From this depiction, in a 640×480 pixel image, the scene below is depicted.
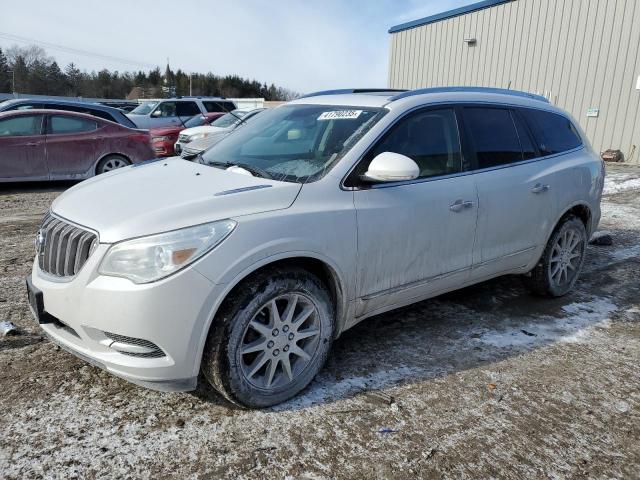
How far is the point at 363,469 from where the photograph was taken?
2385 millimetres

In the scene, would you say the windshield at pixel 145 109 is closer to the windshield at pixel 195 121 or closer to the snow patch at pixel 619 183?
the windshield at pixel 195 121

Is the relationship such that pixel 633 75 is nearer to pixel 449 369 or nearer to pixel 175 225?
pixel 449 369

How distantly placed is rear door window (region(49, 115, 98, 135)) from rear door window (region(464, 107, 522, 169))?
25.6ft

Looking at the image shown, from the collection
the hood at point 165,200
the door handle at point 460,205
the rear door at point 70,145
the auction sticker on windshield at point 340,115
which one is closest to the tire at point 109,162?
the rear door at point 70,145

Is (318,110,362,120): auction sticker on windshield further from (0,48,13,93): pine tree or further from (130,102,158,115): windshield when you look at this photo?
(0,48,13,93): pine tree

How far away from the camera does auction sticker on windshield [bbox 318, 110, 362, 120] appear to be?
3.39 metres

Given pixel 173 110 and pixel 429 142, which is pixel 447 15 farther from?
pixel 429 142

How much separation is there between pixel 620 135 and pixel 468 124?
13789mm

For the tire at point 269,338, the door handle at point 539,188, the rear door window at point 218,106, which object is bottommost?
the tire at point 269,338

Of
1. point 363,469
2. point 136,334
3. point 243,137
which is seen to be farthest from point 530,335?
point 136,334

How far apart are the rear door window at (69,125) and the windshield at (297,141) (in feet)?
21.3

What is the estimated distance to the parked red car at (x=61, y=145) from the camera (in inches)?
341

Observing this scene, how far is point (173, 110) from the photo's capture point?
15.0m

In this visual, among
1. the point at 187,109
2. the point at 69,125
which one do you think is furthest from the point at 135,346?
the point at 187,109
